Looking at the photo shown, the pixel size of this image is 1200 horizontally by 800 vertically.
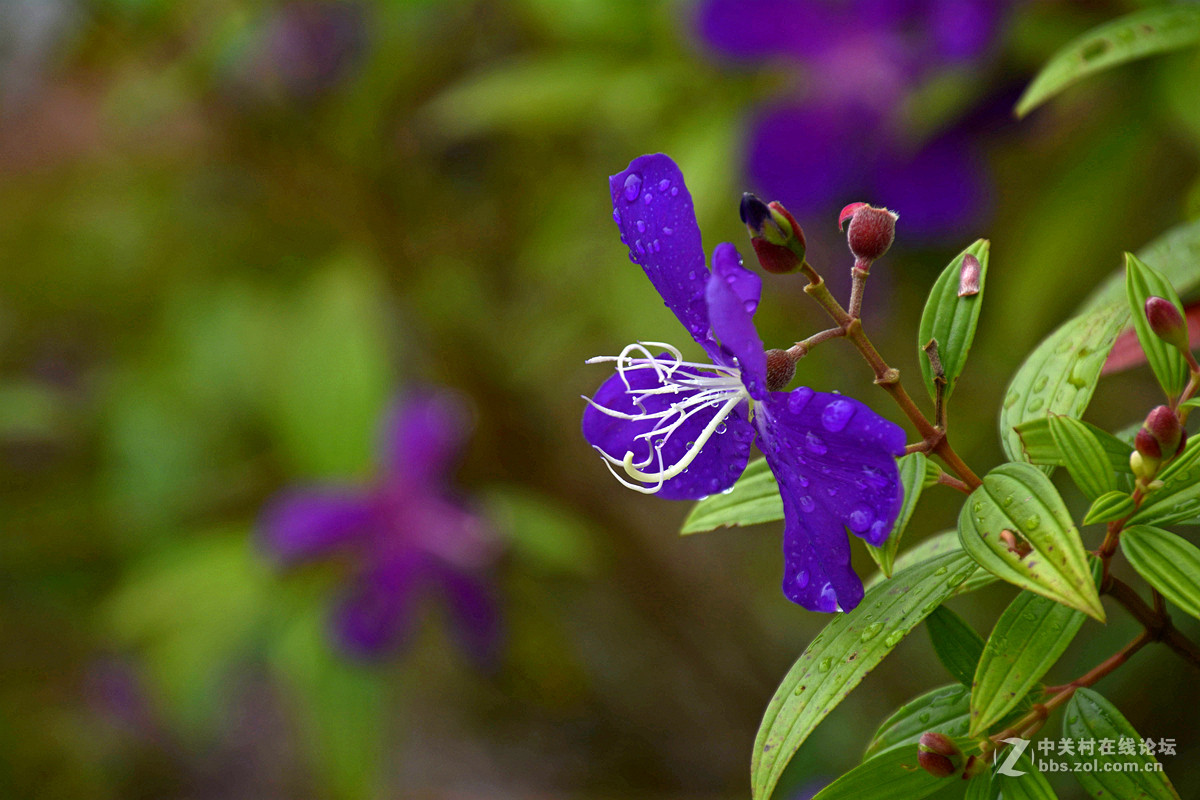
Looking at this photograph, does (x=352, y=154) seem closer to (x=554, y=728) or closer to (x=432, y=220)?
(x=432, y=220)

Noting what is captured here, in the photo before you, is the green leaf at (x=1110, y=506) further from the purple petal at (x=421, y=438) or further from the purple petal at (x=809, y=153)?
the purple petal at (x=421, y=438)

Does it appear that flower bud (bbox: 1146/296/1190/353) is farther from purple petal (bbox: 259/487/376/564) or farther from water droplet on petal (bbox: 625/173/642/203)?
purple petal (bbox: 259/487/376/564)

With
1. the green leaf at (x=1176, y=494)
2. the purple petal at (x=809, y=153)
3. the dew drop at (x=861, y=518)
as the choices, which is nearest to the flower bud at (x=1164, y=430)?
the green leaf at (x=1176, y=494)

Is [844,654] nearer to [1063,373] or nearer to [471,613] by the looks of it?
[1063,373]

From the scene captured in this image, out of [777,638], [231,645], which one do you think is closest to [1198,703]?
[777,638]

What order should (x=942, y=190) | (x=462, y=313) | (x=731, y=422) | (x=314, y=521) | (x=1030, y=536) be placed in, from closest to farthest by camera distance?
(x=1030, y=536)
(x=731, y=422)
(x=942, y=190)
(x=314, y=521)
(x=462, y=313)

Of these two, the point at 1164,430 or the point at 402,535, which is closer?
the point at 1164,430

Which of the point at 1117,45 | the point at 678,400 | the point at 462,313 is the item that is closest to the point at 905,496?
the point at 678,400
